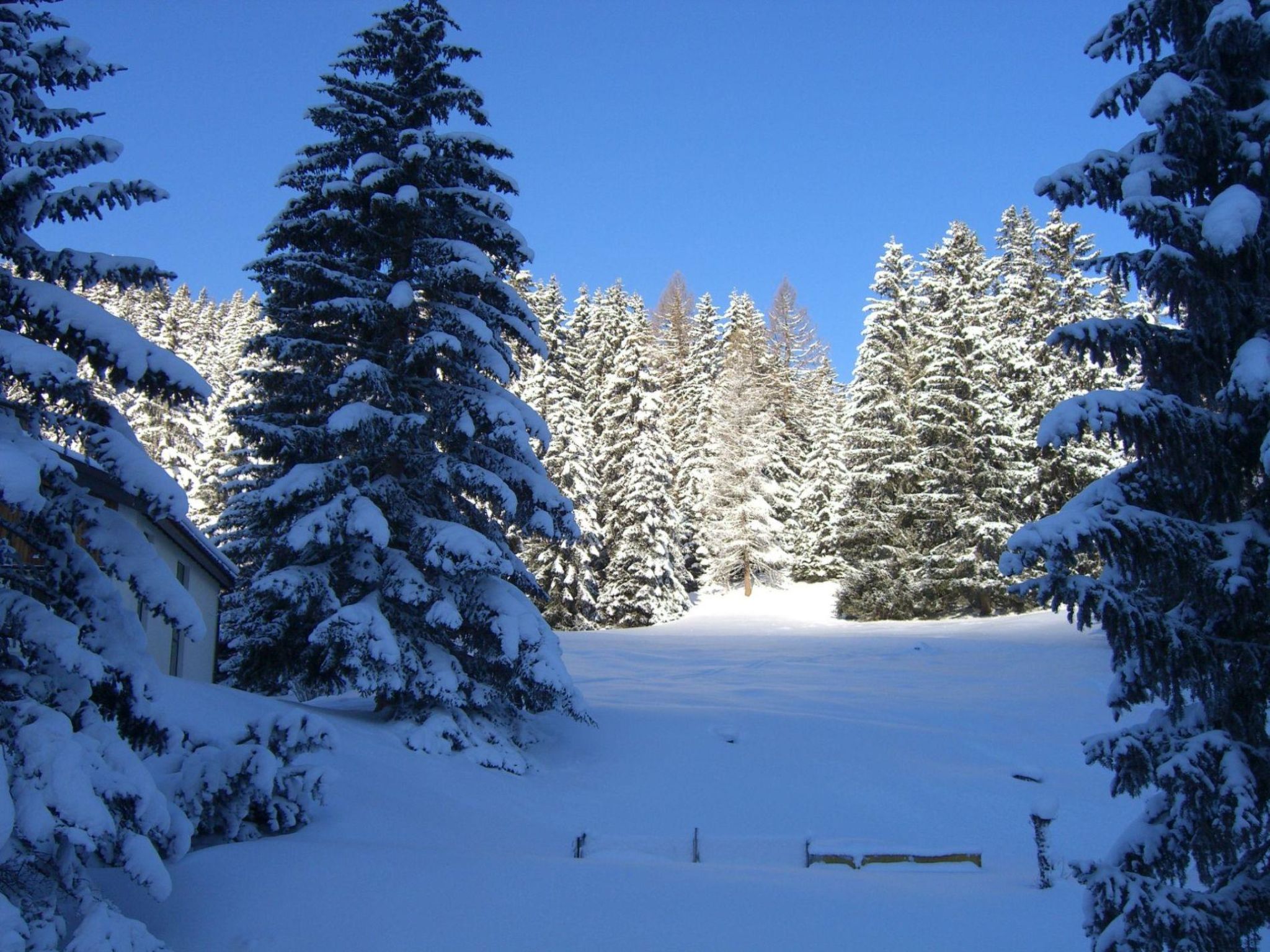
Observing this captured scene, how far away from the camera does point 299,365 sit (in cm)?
1645

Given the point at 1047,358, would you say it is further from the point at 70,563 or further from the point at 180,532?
the point at 70,563

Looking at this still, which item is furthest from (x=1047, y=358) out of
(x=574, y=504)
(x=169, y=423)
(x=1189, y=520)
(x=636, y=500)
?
(x=1189, y=520)

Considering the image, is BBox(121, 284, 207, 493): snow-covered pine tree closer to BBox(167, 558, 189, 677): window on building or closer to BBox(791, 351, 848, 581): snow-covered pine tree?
BBox(167, 558, 189, 677): window on building

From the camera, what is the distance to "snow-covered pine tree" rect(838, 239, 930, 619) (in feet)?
122

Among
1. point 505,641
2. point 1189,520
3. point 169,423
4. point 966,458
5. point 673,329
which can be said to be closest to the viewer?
point 1189,520

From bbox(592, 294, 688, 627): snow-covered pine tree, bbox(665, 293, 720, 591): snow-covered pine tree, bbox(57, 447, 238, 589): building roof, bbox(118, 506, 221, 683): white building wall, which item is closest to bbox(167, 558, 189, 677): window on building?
bbox(118, 506, 221, 683): white building wall

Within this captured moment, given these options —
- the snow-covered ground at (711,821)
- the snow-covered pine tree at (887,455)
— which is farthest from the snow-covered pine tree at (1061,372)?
the snow-covered ground at (711,821)

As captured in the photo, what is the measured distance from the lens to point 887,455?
38.2 m

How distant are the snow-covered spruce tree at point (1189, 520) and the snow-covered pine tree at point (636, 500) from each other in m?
34.3

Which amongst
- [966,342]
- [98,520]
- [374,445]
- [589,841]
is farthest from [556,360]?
[966,342]

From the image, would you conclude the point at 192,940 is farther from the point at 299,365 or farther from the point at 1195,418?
the point at 299,365

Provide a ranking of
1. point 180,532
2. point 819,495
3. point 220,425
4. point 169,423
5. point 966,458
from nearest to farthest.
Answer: point 180,532 < point 169,423 < point 966,458 < point 220,425 < point 819,495

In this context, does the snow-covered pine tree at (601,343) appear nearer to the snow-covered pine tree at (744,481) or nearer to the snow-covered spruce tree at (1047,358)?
the snow-covered pine tree at (744,481)

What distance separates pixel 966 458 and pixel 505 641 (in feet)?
90.5
